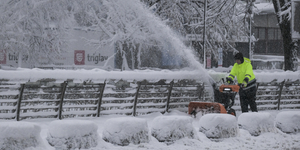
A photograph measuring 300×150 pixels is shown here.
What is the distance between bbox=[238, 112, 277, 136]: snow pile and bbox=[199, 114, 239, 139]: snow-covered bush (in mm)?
724

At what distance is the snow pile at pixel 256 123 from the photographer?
33.0 feet

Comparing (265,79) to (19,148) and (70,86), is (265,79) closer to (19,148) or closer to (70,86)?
(70,86)

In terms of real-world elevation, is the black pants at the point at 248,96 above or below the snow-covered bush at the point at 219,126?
above

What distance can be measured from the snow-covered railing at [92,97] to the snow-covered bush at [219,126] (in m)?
3.38

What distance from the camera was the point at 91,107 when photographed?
475 inches

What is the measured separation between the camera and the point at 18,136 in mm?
6988

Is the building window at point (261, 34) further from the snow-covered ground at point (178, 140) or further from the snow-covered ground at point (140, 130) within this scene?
the snow-covered ground at point (178, 140)

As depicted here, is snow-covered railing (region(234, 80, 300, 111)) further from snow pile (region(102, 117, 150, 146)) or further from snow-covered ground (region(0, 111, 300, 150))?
snow pile (region(102, 117, 150, 146))

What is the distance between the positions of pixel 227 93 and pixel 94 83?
309cm

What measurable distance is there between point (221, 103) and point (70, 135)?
5.02 metres

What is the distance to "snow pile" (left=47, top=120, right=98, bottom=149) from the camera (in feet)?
25.1

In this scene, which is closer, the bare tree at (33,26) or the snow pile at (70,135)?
the snow pile at (70,135)

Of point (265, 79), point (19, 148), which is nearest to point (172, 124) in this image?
point (19, 148)

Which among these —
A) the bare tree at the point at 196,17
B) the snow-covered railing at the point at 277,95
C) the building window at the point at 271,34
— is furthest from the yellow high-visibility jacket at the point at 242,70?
the building window at the point at 271,34
